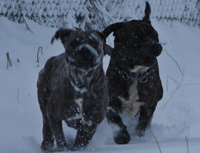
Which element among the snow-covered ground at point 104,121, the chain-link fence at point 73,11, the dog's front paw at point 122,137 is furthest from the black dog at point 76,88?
the chain-link fence at point 73,11

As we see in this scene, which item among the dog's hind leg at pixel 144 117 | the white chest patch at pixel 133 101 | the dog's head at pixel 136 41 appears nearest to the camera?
the dog's head at pixel 136 41

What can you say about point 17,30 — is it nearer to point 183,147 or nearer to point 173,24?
point 173,24

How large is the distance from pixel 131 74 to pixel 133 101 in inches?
11.3

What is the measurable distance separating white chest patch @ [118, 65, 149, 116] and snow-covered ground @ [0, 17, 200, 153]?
1.12 ft

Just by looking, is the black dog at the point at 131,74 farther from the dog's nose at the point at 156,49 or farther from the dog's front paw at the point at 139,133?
the dog's front paw at the point at 139,133

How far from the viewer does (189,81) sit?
292 inches

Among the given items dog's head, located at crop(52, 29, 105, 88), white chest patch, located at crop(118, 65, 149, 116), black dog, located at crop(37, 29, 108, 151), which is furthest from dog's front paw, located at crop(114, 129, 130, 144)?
dog's head, located at crop(52, 29, 105, 88)

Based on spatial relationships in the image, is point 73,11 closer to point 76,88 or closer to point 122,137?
point 122,137

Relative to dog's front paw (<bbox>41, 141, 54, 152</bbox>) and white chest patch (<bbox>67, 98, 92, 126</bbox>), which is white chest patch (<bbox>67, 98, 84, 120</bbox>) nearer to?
white chest patch (<bbox>67, 98, 92, 126</bbox>)

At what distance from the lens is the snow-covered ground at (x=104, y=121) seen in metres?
4.39

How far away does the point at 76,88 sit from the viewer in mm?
3666

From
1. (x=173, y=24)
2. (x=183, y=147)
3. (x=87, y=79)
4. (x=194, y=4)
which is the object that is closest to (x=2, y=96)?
(x=87, y=79)

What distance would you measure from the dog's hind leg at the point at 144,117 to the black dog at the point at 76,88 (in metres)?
1.03

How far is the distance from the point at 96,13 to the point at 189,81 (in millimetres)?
2033
